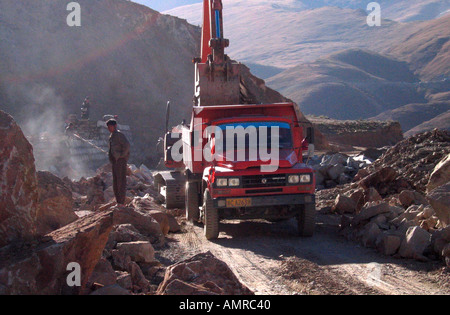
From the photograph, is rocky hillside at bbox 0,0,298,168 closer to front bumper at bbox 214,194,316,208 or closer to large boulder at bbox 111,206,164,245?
large boulder at bbox 111,206,164,245

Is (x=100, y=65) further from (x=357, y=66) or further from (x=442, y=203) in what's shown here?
(x=357, y=66)

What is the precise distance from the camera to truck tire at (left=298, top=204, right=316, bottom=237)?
32.2ft

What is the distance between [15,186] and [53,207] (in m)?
3.96

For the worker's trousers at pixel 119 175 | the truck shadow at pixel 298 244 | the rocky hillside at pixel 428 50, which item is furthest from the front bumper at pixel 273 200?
the rocky hillside at pixel 428 50

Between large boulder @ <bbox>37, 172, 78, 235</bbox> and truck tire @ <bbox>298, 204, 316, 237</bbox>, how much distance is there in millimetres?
4142

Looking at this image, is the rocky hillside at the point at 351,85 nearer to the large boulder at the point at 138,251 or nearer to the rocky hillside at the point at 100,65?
the rocky hillside at the point at 100,65

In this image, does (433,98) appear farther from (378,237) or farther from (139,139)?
(378,237)

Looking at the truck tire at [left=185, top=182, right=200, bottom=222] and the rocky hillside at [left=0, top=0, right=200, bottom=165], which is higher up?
the rocky hillside at [left=0, top=0, right=200, bottom=165]

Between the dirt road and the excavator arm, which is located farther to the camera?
the excavator arm

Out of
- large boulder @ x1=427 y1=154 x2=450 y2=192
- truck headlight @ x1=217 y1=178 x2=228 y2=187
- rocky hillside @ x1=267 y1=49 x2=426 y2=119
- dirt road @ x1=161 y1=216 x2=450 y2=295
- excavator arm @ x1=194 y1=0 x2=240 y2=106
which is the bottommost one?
dirt road @ x1=161 y1=216 x2=450 y2=295

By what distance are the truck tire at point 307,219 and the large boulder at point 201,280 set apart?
425 cm

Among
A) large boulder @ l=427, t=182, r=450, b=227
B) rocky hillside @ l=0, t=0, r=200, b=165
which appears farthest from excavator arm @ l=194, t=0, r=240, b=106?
rocky hillside @ l=0, t=0, r=200, b=165

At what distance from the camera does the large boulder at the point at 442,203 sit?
837cm
